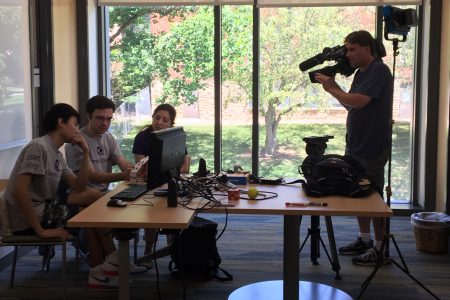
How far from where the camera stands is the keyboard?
2.79m

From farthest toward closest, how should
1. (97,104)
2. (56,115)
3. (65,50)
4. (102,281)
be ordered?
1. (65,50)
2. (97,104)
3. (102,281)
4. (56,115)

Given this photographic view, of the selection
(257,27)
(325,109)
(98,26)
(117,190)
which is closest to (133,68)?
(98,26)

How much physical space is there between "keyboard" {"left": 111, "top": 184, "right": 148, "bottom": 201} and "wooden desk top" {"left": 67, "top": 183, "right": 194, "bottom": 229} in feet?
0.19

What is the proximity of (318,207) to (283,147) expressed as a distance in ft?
9.49

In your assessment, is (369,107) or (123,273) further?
(369,107)

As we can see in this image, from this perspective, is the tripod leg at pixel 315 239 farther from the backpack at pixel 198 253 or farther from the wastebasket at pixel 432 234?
the wastebasket at pixel 432 234

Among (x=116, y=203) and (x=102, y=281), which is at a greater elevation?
(x=116, y=203)

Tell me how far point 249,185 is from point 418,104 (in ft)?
8.80

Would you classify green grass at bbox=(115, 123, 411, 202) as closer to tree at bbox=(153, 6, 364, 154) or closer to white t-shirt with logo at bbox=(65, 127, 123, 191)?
tree at bbox=(153, 6, 364, 154)

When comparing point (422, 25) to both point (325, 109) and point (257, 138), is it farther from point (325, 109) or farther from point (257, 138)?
point (257, 138)

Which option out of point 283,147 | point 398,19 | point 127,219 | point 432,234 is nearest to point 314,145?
point 398,19

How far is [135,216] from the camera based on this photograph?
2441 mm

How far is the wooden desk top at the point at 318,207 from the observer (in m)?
2.48

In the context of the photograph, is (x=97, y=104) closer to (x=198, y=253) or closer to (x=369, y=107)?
(x=198, y=253)
